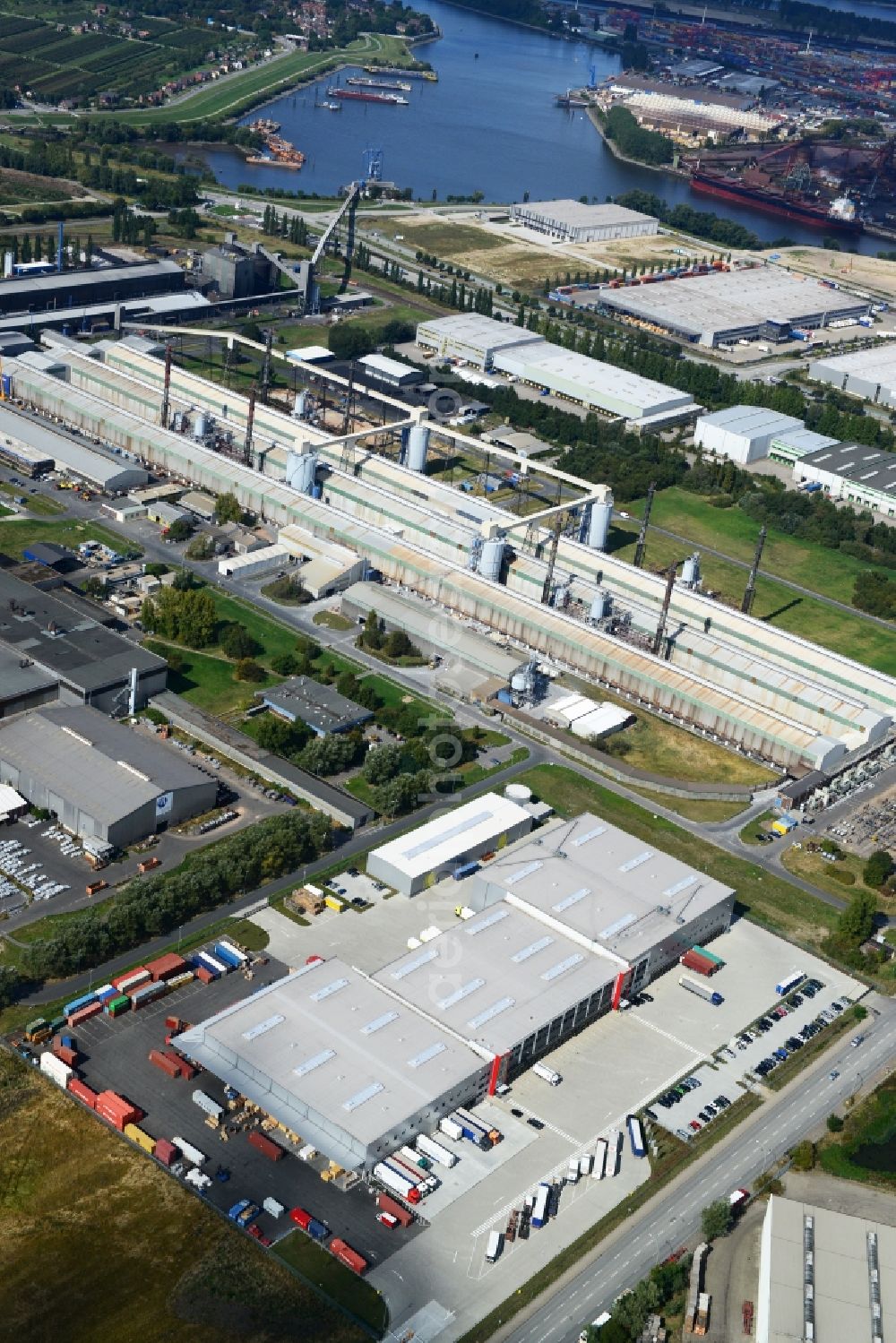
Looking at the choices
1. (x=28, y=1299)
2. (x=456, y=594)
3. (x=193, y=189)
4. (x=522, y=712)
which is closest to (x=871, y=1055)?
(x=522, y=712)

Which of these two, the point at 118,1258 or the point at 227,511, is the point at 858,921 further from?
the point at 227,511

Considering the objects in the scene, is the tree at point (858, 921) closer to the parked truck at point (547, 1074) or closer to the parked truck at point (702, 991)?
the parked truck at point (702, 991)

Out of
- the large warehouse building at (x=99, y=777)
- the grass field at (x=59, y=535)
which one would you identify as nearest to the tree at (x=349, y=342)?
the grass field at (x=59, y=535)

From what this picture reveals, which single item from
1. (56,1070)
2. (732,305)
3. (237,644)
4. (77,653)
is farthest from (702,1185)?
(732,305)

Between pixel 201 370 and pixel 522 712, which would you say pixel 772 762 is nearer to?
pixel 522 712

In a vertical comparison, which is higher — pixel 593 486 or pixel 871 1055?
pixel 593 486
